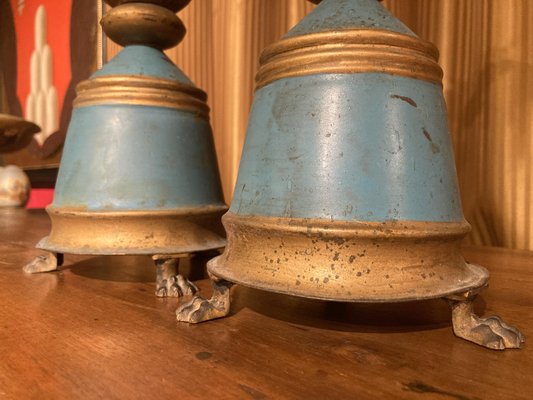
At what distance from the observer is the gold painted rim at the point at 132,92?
2.71 ft

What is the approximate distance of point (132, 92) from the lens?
2.71 feet

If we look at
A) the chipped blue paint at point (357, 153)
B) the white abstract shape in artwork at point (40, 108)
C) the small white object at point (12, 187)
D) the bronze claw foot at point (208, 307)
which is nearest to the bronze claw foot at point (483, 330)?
the chipped blue paint at point (357, 153)

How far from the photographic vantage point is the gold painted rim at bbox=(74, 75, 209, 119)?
827 millimetres

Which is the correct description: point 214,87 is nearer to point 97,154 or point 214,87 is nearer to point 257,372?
point 97,154

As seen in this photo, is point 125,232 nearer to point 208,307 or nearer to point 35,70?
point 208,307

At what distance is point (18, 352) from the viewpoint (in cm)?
52

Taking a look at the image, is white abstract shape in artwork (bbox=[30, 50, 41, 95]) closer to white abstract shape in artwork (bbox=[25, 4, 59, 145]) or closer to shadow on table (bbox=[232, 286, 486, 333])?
white abstract shape in artwork (bbox=[25, 4, 59, 145])

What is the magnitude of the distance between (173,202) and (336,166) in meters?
0.36

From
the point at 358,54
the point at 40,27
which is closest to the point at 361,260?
the point at 358,54

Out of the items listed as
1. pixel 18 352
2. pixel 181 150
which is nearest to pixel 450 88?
pixel 181 150

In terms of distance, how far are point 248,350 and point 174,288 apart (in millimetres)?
257

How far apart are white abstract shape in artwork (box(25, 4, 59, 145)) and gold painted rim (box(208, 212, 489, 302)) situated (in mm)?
3201

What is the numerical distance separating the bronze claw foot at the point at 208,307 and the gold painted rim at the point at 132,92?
1.19 feet

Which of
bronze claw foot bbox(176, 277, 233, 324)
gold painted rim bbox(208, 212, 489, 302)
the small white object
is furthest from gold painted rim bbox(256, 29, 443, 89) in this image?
the small white object
